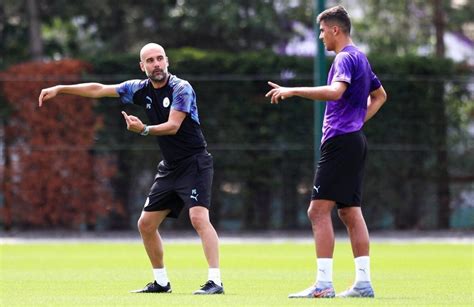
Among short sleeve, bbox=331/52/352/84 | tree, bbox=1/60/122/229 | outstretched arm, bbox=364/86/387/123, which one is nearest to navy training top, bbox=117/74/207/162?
short sleeve, bbox=331/52/352/84

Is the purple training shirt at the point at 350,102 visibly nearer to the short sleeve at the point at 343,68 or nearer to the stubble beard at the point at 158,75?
the short sleeve at the point at 343,68

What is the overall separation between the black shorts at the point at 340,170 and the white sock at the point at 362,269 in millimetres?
427

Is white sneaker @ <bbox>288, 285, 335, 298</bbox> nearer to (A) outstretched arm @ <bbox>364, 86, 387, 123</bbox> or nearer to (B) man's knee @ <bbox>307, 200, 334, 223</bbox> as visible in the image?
(B) man's knee @ <bbox>307, 200, 334, 223</bbox>

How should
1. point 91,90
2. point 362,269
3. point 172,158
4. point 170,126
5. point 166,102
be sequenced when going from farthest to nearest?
point 91,90
point 172,158
point 166,102
point 170,126
point 362,269

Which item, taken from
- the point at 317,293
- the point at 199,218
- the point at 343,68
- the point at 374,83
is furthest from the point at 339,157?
the point at 199,218

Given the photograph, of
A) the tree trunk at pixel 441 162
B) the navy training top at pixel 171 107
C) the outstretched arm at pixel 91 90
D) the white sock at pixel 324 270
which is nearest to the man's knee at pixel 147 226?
the navy training top at pixel 171 107

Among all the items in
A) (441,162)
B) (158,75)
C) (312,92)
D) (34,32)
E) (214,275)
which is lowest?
(441,162)

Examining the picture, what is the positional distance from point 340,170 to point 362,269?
0.76 meters

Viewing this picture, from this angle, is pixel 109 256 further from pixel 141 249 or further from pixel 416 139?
pixel 416 139

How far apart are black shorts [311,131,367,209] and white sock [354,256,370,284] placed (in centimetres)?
43

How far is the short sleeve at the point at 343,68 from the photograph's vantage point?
9.18 metres

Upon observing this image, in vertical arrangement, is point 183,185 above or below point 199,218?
above

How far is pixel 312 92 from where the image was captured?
8953 mm

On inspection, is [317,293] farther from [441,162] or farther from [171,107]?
[441,162]
